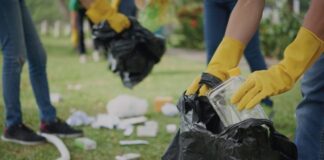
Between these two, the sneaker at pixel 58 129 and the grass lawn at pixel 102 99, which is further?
the sneaker at pixel 58 129

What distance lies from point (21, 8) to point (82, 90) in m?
2.34

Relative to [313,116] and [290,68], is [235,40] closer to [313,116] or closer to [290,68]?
[290,68]

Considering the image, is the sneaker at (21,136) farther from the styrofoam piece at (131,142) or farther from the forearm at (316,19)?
the forearm at (316,19)

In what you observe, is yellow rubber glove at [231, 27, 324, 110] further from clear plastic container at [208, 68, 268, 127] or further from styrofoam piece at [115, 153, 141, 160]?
styrofoam piece at [115, 153, 141, 160]

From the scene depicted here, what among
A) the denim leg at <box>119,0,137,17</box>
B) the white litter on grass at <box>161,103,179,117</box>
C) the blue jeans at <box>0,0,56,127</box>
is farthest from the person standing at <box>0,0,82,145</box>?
the denim leg at <box>119,0,137,17</box>

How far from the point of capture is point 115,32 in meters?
3.41

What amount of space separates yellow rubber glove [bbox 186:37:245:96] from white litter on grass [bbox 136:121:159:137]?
5.00 ft

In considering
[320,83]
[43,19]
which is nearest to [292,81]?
[320,83]

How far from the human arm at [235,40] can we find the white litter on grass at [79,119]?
1.93m

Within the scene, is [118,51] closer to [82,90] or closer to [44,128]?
[44,128]

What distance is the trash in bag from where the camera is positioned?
3.46 m

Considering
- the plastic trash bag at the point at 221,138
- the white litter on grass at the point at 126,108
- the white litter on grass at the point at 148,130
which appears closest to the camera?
the plastic trash bag at the point at 221,138

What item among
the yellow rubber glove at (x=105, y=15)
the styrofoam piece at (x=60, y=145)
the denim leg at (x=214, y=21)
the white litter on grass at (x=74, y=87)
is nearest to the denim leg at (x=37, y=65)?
the styrofoam piece at (x=60, y=145)

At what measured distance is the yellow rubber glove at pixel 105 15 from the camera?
3.25 meters
